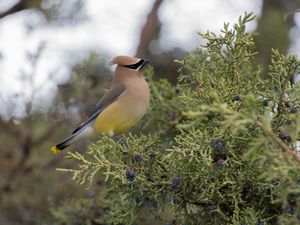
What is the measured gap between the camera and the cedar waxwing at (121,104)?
321 centimetres

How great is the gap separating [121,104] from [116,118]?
0.08 m

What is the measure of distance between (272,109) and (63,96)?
7.94ft

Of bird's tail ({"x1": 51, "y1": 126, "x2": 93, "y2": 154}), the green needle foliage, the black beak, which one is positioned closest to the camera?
the green needle foliage

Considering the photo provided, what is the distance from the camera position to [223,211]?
7.31 ft

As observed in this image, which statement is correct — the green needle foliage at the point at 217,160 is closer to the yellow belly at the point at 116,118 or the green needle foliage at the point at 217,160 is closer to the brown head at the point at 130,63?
A: the yellow belly at the point at 116,118

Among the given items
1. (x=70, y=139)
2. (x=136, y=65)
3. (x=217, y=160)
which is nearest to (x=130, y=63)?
(x=136, y=65)

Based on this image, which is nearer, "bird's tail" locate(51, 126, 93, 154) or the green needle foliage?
the green needle foliage

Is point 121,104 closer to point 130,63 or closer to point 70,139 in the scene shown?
point 130,63

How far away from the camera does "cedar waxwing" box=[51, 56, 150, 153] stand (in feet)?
10.5

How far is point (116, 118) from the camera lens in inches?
132

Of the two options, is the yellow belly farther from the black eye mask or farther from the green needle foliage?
the green needle foliage

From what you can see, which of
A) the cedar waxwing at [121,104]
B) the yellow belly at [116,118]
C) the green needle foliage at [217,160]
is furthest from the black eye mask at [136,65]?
the green needle foliage at [217,160]

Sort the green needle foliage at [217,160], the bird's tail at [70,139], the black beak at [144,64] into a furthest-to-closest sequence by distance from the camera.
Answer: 1. the black beak at [144,64]
2. the bird's tail at [70,139]
3. the green needle foliage at [217,160]

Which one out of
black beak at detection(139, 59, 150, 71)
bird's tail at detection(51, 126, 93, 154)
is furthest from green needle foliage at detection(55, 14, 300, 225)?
black beak at detection(139, 59, 150, 71)
